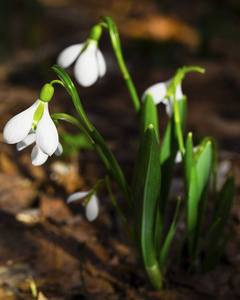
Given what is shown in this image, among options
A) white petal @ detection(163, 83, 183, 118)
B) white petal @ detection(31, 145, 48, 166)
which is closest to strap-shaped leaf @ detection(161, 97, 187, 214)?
white petal @ detection(163, 83, 183, 118)

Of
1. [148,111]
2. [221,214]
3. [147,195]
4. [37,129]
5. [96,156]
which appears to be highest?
[37,129]

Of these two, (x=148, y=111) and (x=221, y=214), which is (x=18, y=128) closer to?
(x=148, y=111)

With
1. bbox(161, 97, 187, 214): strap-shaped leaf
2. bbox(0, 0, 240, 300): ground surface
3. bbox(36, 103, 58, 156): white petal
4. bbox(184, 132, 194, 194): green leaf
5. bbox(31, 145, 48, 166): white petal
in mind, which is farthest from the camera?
bbox(0, 0, 240, 300): ground surface

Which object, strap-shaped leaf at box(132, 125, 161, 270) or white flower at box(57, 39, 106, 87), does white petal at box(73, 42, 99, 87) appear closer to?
white flower at box(57, 39, 106, 87)

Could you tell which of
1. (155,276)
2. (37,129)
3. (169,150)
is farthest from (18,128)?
(155,276)

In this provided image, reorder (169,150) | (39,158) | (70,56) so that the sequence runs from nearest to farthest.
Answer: (39,158) < (70,56) < (169,150)

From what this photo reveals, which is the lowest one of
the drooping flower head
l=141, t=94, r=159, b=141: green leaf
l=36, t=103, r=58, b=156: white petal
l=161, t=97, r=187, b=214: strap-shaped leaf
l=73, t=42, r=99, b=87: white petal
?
l=161, t=97, r=187, b=214: strap-shaped leaf
